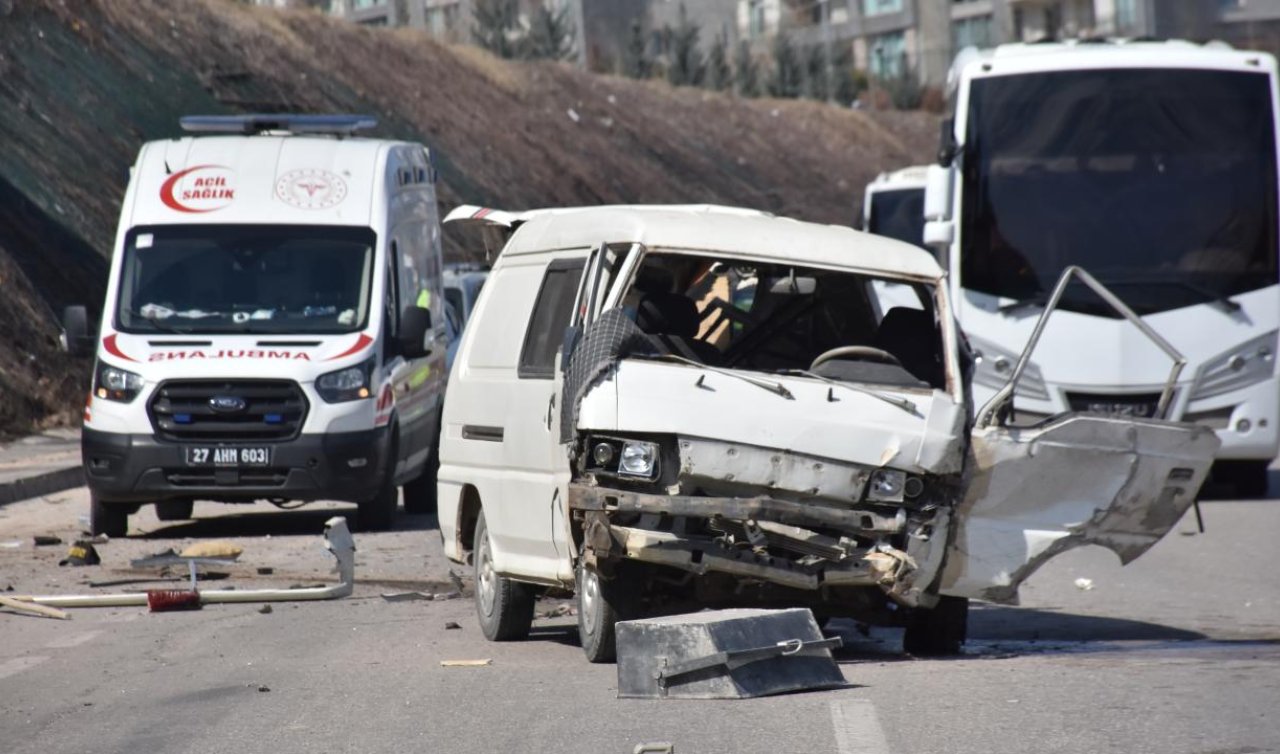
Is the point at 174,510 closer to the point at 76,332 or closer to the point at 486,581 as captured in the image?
the point at 76,332

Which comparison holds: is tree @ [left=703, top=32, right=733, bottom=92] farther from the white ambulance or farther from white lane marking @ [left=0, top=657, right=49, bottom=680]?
white lane marking @ [left=0, top=657, right=49, bottom=680]

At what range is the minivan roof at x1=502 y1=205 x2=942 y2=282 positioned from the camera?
30.6 feet

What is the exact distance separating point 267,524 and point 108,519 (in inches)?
57.7

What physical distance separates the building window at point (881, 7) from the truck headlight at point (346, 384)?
96134 mm

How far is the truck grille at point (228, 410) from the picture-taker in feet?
51.4

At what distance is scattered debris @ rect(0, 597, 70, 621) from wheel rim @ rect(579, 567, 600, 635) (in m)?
3.63

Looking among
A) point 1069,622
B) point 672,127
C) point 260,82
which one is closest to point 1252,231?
point 1069,622

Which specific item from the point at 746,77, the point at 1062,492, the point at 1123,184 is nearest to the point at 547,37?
the point at 746,77

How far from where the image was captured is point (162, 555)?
1404 cm

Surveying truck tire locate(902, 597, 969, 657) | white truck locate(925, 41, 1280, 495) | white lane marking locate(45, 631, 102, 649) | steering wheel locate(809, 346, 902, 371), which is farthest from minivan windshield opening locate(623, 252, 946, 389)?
white truck locate(925, 41, 1280, 495)

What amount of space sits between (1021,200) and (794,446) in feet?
33.0

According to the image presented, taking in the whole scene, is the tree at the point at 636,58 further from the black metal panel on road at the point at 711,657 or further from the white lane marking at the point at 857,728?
Result: the white lane marking at the point at 857,728

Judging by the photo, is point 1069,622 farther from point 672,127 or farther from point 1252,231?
point 672,127

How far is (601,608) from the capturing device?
8969 mm
